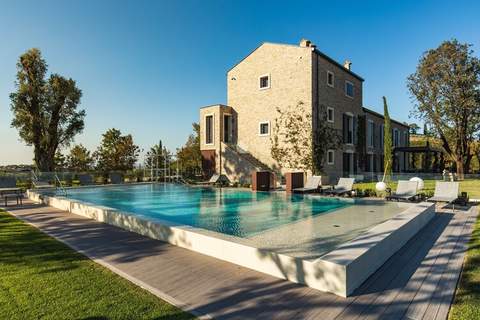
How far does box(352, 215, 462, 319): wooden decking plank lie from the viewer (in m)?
3.70

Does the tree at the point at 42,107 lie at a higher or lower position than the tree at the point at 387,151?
higher

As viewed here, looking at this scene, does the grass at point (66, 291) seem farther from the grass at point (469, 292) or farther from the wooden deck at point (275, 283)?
the grass at point (469, 292)

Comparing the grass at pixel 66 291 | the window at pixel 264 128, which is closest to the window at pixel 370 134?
the window at pixel 264 128

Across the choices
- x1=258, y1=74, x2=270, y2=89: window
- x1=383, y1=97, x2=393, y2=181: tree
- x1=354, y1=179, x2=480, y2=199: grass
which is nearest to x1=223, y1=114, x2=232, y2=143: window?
x1=258, y1=74, x2=270, y2=89: window

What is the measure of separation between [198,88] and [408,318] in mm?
29395

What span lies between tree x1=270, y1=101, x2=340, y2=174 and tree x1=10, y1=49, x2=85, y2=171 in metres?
21.3

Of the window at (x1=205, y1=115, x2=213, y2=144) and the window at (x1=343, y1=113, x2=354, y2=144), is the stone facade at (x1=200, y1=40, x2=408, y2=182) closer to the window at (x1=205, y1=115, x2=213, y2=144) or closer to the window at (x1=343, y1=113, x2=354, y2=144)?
the window at (x1=343, y1=113, x2=354, y2=144)

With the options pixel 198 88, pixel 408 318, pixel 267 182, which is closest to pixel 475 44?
pixel 267 182

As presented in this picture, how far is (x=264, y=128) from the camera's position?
24.3 m

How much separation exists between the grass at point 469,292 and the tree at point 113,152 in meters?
33.3

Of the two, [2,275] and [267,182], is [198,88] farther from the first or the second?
[2,275]

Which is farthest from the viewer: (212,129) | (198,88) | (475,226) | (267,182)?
(198,88)

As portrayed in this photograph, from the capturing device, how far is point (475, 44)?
88.9 ft

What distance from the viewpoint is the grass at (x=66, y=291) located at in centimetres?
353
